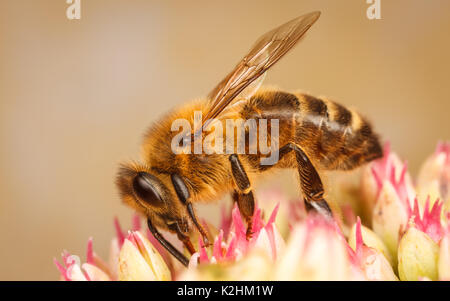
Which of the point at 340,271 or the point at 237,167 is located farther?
the point at 237,167

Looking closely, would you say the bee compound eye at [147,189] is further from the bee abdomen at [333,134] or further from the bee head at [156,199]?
the bee abdomen at [333,134]

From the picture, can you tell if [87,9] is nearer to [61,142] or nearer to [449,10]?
[61,142]

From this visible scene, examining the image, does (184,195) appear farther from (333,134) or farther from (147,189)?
(333,134)

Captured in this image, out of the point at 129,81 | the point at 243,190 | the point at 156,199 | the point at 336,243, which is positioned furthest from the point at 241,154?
the point at 129,81

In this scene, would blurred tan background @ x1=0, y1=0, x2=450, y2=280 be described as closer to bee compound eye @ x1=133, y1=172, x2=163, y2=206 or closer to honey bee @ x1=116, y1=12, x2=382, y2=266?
honey bee @ x1=116, y1=12, x2=382, y2=266

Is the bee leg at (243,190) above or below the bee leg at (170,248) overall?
Result: above

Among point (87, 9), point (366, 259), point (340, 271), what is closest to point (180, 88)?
point (87, 9)

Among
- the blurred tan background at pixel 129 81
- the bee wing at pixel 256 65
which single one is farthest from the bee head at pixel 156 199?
the blurred tan background at pixel 129 81
